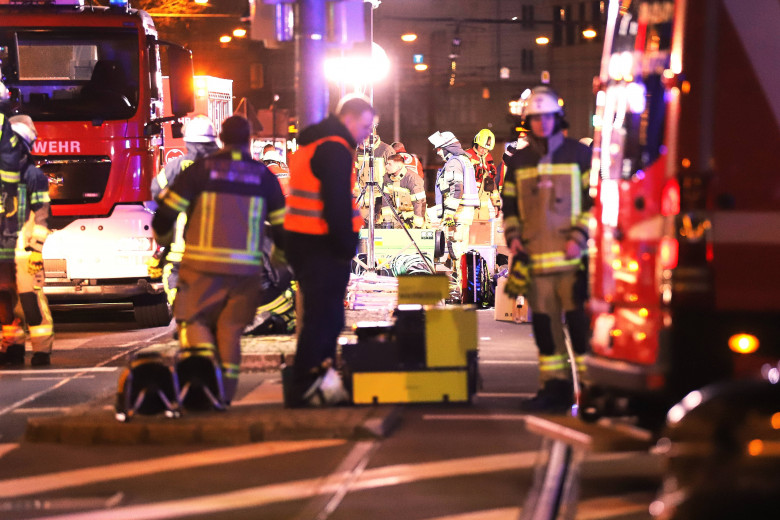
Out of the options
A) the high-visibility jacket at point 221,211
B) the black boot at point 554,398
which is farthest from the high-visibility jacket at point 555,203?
the high-visibility jacket at point 221,211

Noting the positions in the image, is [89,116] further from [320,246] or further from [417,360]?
[417,360]

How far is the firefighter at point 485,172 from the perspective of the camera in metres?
23.2

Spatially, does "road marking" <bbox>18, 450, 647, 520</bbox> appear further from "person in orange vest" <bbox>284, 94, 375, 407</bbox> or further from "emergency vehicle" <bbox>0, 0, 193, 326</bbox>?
"emergency vehicle" <bbox>0, 0, 193, 326</bbox>

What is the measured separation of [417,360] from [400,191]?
1303cm

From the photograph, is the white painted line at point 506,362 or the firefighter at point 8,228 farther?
the white painted line at point 506,362

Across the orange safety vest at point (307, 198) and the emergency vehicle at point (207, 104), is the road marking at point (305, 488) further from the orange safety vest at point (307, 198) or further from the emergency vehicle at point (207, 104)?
the emergency vehicle at point (207, 104)

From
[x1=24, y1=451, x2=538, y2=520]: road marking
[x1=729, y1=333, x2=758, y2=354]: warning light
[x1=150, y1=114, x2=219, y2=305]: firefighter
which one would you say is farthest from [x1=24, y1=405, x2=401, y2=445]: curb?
[x1=150, y1=114, x2=219, y2=305]: firefighter

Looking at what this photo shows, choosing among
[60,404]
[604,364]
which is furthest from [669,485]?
[60,404]

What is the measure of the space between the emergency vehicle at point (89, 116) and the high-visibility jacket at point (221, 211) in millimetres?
6542

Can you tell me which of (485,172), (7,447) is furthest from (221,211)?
(485,172)

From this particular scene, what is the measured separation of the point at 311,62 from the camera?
10.4m

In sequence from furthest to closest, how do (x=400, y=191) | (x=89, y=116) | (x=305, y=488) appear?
(x=400, y=191) < (x=89, y=116) < (x=305, y=488)

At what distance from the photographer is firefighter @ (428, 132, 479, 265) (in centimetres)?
1938

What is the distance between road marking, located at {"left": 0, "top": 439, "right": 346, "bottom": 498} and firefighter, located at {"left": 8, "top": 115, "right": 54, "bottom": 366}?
187 inches
